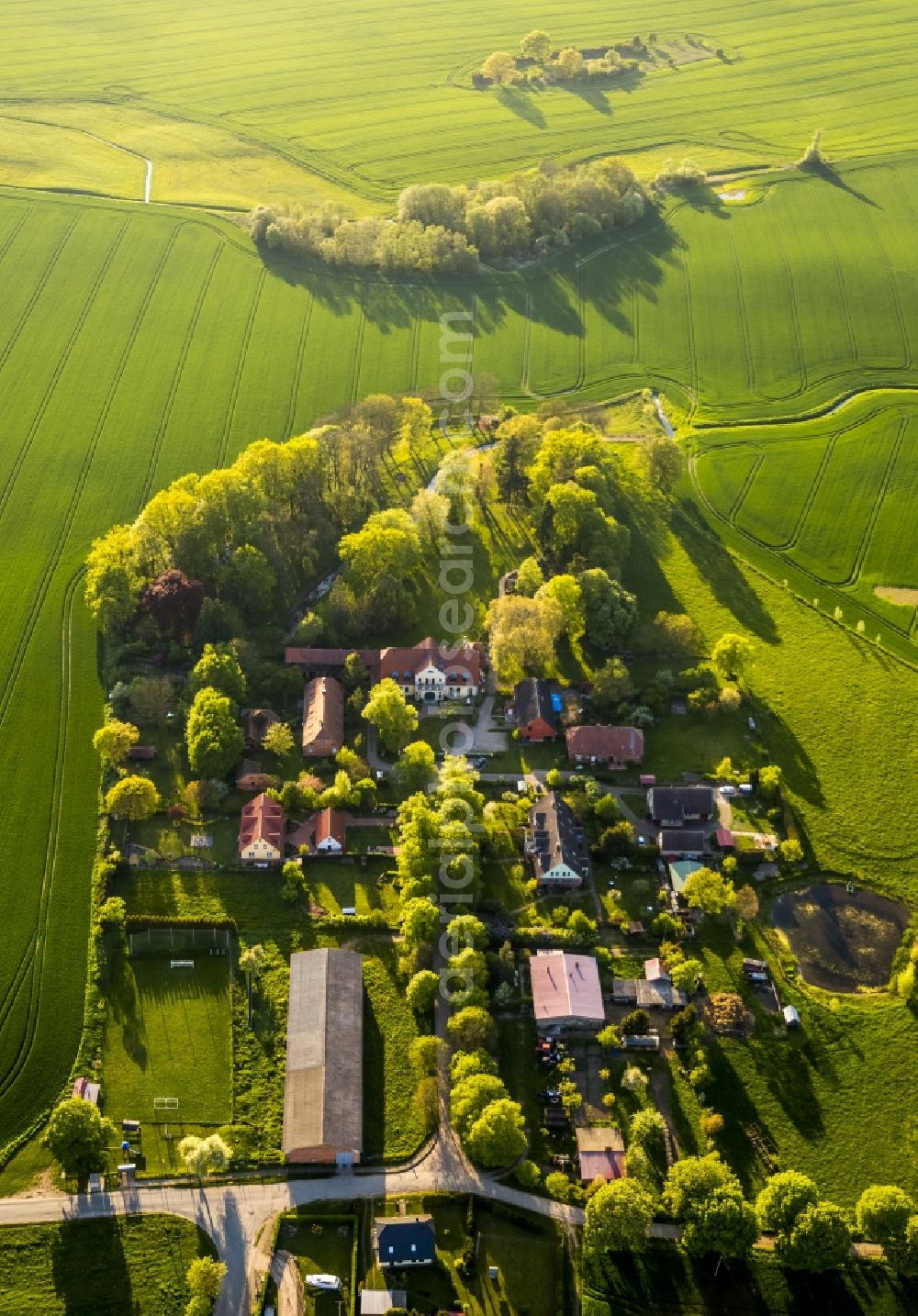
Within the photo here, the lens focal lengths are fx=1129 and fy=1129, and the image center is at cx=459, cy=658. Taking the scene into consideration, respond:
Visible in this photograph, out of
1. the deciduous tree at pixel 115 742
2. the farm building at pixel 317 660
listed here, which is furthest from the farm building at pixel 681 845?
the deciduous tree at pixel 115 742

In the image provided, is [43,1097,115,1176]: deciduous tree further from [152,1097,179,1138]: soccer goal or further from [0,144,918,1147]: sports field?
[0,144,918,1147]: sports field

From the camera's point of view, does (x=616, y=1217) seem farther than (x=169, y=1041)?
No

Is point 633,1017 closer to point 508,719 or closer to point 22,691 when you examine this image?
point 508,719

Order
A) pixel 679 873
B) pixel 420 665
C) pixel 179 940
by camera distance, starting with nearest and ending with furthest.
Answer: pixel 179 940
pixel 679 873
pixel 420 665

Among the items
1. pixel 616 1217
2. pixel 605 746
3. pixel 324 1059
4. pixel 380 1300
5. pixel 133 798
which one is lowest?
pixel 380 1300

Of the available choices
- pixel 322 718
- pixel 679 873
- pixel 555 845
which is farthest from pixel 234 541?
pixel 679 873

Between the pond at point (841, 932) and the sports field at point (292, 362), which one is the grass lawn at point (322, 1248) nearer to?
the pond at point (841, 932)

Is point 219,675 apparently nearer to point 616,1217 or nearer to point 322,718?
point 322,718

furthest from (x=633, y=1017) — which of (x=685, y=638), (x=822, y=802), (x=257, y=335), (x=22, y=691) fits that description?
(x=257, y=335)
